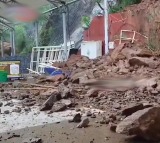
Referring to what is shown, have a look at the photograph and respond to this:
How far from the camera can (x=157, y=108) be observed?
3.07 m

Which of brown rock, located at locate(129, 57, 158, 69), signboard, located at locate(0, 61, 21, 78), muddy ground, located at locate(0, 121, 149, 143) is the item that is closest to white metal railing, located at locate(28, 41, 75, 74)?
signboard, located at locate(0, 61, 21, 78)

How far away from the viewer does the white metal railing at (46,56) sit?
12808 mm

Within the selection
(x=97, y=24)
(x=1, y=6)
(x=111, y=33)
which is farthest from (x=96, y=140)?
(x=97, y=24)

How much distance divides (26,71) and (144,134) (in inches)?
455

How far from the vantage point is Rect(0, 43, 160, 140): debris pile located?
2994 mm

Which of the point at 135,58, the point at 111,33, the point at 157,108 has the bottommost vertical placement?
the point at 157,108

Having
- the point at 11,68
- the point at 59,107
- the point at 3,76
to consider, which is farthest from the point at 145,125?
the point at 11,68

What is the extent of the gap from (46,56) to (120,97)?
865 centimetres

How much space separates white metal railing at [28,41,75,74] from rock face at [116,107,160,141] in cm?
950

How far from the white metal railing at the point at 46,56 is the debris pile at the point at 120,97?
2.56 m

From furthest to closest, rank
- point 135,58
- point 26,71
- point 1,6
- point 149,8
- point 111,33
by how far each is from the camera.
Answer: point 26,71 < point 111,33 < point 149,8 < point 135,58 < point 1,6

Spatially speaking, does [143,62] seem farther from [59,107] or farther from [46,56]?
[46,56]

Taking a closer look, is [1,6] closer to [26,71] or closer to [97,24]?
[97,24]

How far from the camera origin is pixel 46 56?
44.7 feet
